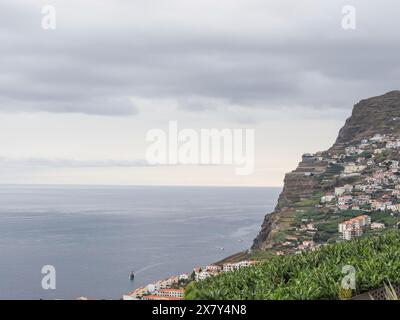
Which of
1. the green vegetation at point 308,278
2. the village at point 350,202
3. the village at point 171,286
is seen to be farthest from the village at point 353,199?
the green vegetation at point 308,278

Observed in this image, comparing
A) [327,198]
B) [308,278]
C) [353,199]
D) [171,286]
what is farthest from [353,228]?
[308,278]

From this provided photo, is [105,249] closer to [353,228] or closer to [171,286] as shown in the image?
[353,228]

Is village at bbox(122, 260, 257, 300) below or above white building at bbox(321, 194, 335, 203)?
below

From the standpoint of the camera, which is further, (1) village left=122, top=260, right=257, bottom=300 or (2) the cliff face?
(2) the cliff face

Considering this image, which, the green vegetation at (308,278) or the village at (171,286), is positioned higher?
the green vegetation at (308,278)

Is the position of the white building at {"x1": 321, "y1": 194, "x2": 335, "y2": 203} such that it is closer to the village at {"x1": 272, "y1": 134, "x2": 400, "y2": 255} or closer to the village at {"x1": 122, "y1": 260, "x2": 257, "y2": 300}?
the village at {"x1": 272, "y1": 134, "x2": 400, "y2": 255}

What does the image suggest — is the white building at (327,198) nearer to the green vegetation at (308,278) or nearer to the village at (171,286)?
the village at (171,286)

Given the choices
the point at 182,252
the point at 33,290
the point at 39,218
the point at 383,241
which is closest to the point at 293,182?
the point at 182,252

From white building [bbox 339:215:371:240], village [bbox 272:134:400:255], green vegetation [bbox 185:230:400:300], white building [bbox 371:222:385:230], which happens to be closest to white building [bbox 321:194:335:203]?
village [bbox 272:134:400:255]
